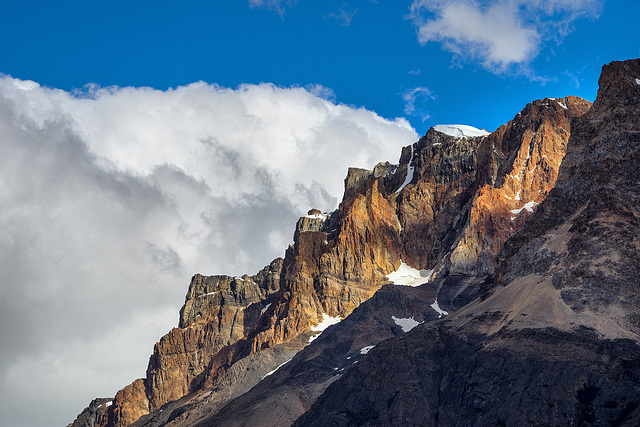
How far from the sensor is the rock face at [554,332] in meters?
124

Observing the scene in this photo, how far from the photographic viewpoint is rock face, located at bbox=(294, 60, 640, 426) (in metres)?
124

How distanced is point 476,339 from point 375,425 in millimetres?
28026

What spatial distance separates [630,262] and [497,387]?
1437 inches

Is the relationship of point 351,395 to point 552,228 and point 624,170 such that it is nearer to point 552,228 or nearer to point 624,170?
point 552,228

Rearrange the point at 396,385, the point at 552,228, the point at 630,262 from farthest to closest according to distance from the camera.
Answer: the point at 552,228 < the point at 396,385 < the point at 630,262

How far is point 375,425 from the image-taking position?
467 feet

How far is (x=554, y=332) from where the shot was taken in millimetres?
135500

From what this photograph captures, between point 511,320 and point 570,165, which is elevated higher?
point 570,165

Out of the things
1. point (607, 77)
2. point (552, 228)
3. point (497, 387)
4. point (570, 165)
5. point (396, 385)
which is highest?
point (607, 77)

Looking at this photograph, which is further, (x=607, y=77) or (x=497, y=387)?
(x=607, y=77)

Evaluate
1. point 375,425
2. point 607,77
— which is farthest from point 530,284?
point 607,77

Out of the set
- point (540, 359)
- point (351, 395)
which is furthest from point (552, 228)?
point (351, 395)

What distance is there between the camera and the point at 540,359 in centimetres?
13062

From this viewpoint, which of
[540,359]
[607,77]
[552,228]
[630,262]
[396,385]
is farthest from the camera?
[607,77]
